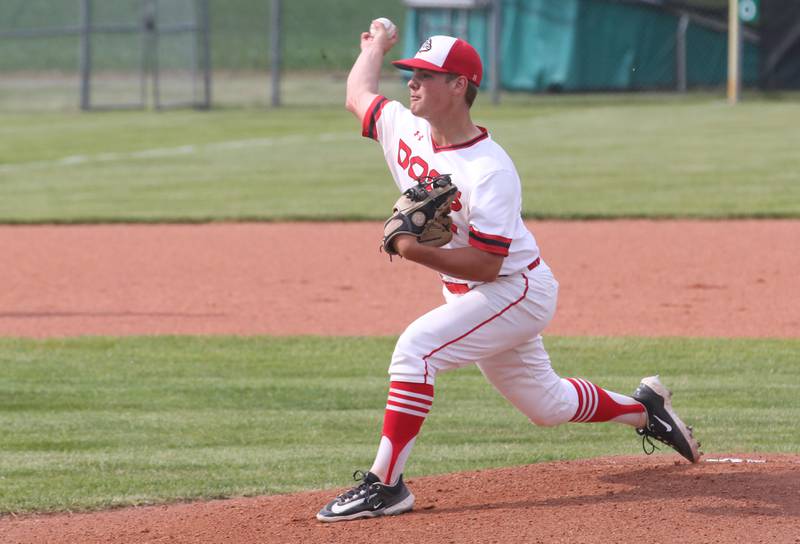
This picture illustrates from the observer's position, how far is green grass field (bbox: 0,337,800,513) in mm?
6016

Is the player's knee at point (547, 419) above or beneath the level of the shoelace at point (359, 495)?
above

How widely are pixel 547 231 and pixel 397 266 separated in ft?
6.71

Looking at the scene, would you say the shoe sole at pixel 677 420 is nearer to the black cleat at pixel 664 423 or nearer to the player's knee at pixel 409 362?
the black cleat at pixel 664 423

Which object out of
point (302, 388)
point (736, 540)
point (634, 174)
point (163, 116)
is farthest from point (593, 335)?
point (163, 116)

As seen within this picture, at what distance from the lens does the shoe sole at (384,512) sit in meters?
4.94

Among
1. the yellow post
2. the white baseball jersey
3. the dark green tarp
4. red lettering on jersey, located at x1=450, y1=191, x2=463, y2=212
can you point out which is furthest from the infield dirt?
the dark green tarp

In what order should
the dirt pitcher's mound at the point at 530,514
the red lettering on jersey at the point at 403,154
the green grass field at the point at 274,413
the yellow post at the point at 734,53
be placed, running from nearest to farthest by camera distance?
the dirt pitcher's mound at the point at 530,514
the red lettering on jersey at the point at 403,154
the green grass field at the point at 274,413
the yellow post at the point at 734,53

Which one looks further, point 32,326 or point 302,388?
point 32,326

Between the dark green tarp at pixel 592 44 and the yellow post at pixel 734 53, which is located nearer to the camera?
the yellow post at pixel 734 53

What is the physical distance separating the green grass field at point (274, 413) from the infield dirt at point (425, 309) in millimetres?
398

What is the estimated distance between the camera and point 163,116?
2550 cm

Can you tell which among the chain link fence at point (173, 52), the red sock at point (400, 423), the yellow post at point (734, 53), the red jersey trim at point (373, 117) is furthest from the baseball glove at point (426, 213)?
the yellow post at point (734, 53)

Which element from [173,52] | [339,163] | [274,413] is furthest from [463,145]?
[173,52]

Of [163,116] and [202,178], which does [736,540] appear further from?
[163,116]
